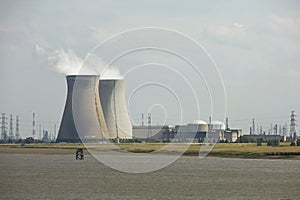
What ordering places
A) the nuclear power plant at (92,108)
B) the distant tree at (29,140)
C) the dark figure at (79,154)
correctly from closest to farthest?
the dark figure at (79,154) < the nuclear power plant at (92,108) < the distant tree at (29,140)

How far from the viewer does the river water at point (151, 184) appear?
2525 centimetres

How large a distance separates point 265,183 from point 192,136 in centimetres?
7391

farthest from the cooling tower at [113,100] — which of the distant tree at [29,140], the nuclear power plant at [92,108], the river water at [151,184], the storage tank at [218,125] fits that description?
the storage tank at [218,125]

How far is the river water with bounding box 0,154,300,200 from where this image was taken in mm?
25250

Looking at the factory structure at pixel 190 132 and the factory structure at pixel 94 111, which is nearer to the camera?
the factory structure at pixel 94 111

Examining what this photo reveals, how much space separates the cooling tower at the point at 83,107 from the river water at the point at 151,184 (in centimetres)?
2595

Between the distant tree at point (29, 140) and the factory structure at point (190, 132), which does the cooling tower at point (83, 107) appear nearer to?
the factory structure at point (190, 132)

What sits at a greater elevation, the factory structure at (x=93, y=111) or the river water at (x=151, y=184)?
the factory structure at (x=93, y=111)

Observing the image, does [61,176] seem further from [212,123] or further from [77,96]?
[212,123]

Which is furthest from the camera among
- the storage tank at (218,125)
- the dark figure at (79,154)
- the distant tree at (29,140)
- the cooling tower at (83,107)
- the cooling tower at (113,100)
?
the storage tank at (218,125)

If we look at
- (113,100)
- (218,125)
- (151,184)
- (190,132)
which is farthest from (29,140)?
(151,184)

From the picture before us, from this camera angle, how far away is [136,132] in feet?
358

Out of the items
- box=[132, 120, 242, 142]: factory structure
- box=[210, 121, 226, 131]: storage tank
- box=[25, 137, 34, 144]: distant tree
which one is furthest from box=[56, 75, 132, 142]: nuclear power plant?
box=[210, 121, 226, 131]: storage tank

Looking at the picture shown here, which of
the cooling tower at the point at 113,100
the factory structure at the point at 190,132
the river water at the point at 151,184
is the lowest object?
the river water at the point at 151,184
